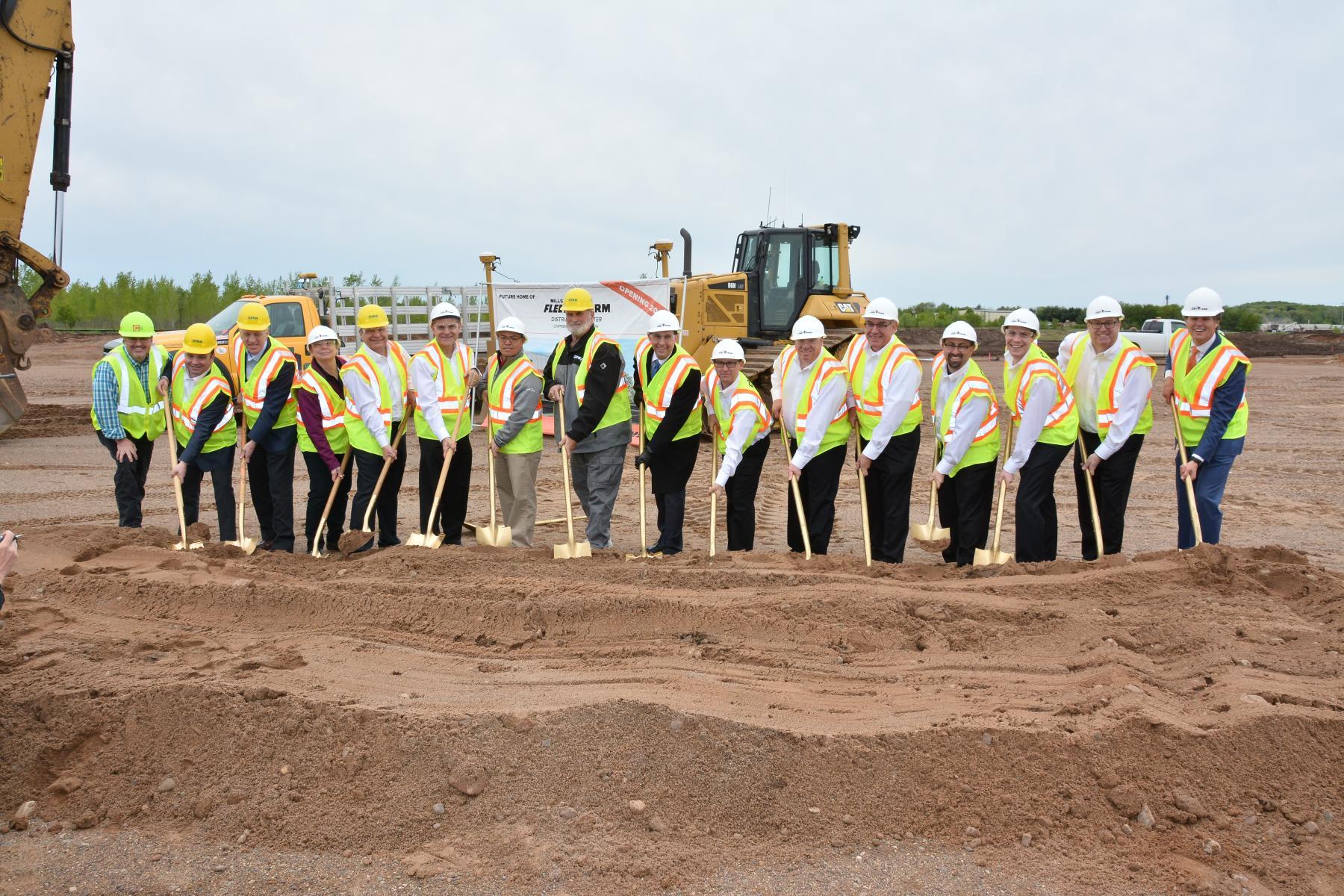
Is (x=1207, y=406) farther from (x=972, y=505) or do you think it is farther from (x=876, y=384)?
(x=876, y=384)

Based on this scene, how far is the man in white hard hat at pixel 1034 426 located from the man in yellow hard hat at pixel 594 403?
267cm

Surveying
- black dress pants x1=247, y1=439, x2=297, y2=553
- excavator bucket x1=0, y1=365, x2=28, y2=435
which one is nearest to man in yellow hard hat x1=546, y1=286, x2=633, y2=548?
black dress pants x1=247, y1=439, x2=297, y2=553

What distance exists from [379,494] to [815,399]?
324cm

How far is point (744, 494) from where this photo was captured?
732 centimetres

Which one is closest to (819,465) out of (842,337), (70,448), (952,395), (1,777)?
(952,395)

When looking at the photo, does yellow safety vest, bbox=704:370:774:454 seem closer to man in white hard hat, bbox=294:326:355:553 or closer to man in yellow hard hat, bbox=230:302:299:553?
man in white hard hat, bbox=294:326:355:553

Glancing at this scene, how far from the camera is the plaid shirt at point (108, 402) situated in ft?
23.4

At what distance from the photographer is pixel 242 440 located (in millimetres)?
7527

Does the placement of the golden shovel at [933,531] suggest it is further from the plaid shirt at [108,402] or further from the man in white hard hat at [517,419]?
the plaid shirt at [108,402]

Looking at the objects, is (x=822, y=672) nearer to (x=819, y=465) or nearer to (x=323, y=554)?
(x=819, y=465)

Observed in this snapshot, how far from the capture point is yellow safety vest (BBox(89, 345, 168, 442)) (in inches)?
284

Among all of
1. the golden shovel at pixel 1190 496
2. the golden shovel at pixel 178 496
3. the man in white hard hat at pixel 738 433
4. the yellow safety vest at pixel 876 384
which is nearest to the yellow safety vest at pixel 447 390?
the golden shovel at pixel 178 496

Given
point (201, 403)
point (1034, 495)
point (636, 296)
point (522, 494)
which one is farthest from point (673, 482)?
point (636, 296)

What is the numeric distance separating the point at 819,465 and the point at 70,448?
10615 mm
